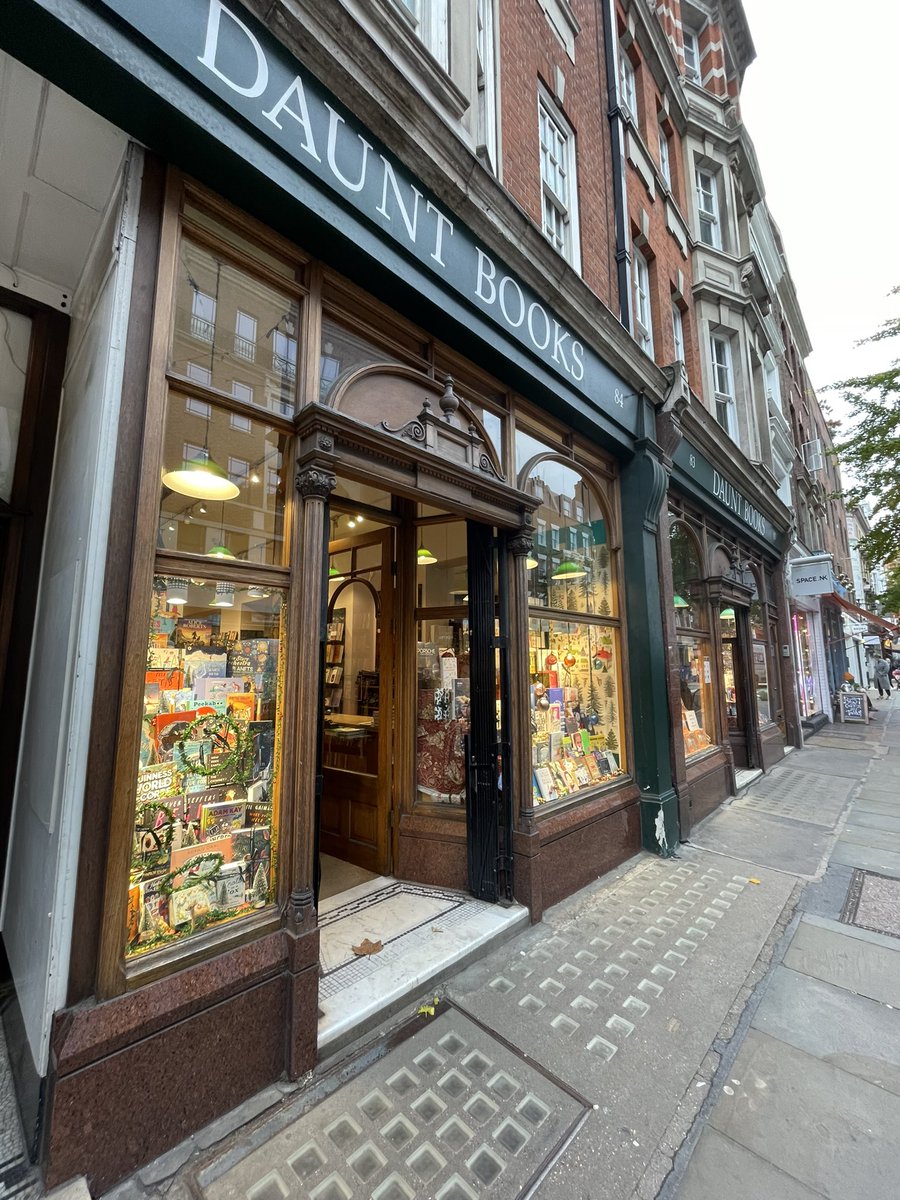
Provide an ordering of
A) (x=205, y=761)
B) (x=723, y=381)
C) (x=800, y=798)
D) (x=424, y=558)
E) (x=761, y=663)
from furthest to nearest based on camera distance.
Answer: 1. (x=761, y=663)
2. (x=723, y=381)
3. (x=800, y=798)
4. (x=424, y=558)
5. (x=205, y=761)

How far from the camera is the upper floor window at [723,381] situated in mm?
10470

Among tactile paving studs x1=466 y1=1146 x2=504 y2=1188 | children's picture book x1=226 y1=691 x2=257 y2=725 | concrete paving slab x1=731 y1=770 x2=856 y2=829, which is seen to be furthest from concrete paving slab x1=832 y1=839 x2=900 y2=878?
children's picture book x1=226 y1=691 x2=257 y2=725

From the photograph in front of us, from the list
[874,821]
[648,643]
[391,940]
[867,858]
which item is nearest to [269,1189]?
[391,940]

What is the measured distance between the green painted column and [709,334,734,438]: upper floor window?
5.16m

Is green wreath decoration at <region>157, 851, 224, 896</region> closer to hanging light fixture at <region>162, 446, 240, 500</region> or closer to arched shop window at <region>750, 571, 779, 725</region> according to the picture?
hanging light fixture at <region>162, 446, 240, 500</region>

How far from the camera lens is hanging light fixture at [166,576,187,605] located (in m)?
2.63

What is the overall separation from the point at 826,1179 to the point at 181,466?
4376 mm

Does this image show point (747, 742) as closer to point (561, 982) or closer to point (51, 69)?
point (561, 982)

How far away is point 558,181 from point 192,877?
25.7 feet

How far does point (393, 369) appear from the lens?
3.84 meters

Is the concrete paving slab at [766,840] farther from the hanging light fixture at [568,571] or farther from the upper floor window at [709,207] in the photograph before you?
the upper floor window at [709,207]

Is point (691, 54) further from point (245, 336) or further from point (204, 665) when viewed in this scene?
point (204, 665)

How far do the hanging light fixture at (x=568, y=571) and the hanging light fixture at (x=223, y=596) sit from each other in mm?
3396

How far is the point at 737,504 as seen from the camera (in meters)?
9.80
